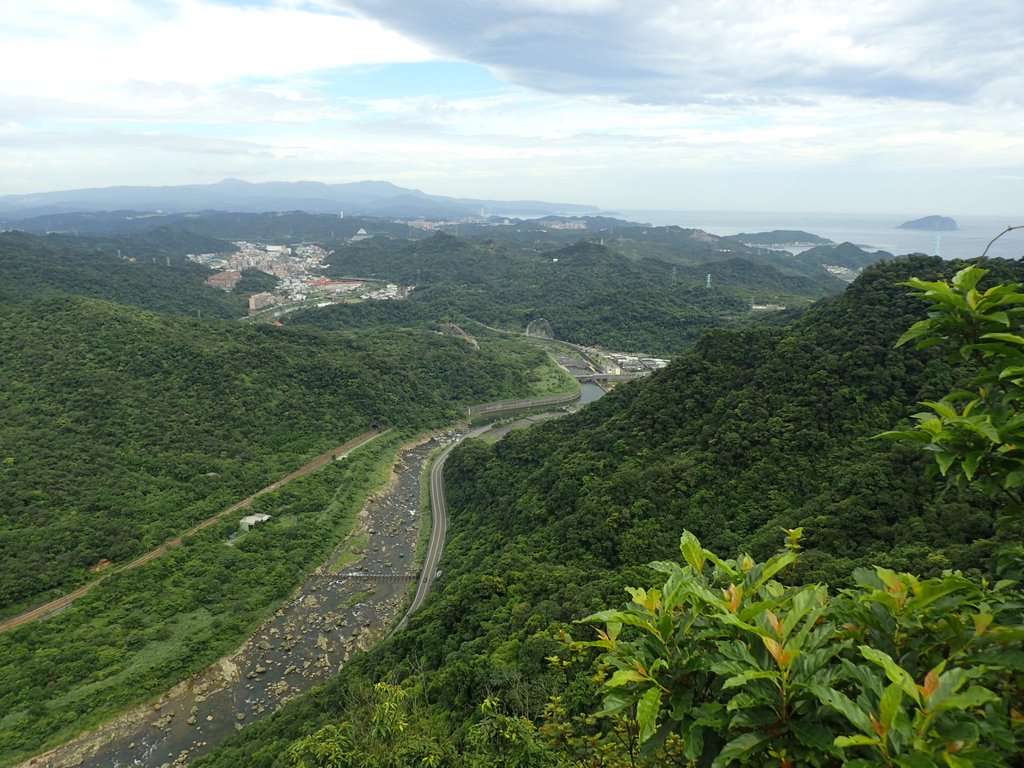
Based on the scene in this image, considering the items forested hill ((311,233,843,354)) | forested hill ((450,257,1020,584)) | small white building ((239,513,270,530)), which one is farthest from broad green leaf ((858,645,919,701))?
forested hill ((311,233,843,354))

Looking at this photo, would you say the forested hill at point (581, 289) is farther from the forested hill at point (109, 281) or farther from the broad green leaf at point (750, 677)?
the broad green leaf at point (750, 677)

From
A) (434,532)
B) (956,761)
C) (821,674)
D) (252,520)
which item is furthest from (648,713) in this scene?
(252,520)

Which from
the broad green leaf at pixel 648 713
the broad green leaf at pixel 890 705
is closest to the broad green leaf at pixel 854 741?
the broad green leaf at pixel 890 705

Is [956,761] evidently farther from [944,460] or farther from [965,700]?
[944,460]

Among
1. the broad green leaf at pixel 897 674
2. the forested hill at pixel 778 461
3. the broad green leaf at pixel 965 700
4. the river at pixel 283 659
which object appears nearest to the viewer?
the broad green leaf at pixel 965 700

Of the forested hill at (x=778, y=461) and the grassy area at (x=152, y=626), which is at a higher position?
the forested hill at (x=778, y=461)

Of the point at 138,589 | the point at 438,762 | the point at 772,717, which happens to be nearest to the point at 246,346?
the point at 138,589
